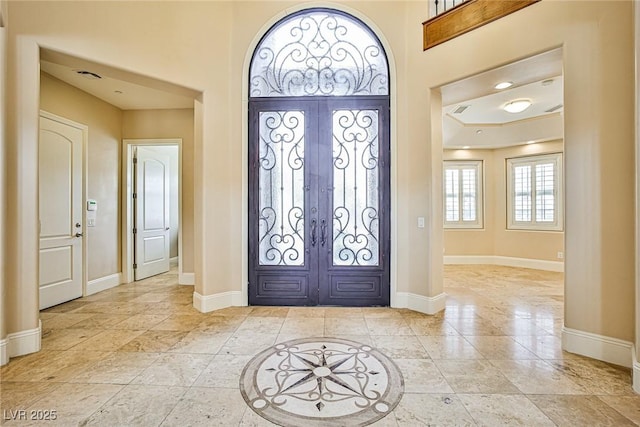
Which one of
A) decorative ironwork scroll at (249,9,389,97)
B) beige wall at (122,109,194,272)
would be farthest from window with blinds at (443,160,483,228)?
beige wall at (122,109,194,272)

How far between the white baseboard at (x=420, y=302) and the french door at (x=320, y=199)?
0.59 feet

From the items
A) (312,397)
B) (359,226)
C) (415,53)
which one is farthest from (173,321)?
(415,53)

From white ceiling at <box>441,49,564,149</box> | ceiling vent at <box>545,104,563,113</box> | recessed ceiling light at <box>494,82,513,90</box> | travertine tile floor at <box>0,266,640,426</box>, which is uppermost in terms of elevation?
ceiling vent at <box>545,104,563,113</box>

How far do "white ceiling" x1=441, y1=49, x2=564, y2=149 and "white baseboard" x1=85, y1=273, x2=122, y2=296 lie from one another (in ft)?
18.9

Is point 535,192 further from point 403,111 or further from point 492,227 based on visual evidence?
point 403,111

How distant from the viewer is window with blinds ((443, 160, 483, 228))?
740 centimetres

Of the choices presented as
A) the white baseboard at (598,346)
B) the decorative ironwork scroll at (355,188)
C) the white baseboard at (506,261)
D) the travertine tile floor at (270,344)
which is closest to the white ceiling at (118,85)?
the decorative ironwork scroll at (355,188)

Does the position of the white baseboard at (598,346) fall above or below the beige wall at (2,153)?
below

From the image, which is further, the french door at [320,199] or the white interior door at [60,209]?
the french door at [320,199]

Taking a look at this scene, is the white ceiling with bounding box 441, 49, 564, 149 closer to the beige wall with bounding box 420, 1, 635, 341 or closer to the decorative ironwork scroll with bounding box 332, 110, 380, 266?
the beige wall with bounding box 420, 1, 635, 341

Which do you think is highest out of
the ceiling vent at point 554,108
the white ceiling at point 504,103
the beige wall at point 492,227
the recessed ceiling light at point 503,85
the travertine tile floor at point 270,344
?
the ceiling vent at point 554,108

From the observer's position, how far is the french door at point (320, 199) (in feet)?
A: 13.2

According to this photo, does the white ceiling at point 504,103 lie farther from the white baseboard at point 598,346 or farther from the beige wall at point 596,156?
the white baseboard at point 598,346

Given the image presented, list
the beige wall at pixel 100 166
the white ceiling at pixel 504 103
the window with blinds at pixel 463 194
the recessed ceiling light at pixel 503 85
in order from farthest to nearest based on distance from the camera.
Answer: the window with blinds at pixel 463 194, the beige wall at pixel 100 166, the recessed ceiling light at pixel 503 85, the white ceiling at pixel 504 103
